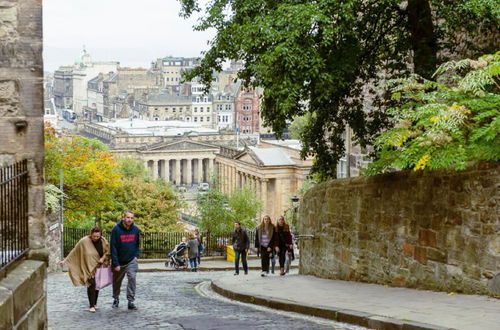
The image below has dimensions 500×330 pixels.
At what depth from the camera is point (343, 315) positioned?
11008mm

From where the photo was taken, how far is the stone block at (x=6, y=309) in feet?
21.7

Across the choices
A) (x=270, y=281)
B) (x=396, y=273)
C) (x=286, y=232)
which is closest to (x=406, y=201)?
(x=396, y=273)

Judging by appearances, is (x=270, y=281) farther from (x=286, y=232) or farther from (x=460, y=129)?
(x=460, y=129)

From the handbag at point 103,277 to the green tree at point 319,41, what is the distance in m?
3.86

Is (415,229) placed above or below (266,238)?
above

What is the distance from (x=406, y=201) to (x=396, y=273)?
1.17 m

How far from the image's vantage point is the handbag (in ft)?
43.1

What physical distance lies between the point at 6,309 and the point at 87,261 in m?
6.34

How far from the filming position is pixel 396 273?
13.3 metres

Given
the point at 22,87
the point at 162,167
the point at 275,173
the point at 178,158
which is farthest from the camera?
the point at 162,167

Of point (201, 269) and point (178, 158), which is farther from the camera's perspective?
point (178, 158)

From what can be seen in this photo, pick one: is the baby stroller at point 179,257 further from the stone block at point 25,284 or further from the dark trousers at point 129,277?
the stone block at point 25,284

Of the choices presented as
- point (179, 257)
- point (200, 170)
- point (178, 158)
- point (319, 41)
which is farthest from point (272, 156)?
point (319, 41)

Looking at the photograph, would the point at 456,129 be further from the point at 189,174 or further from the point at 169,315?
the point at 189,174
